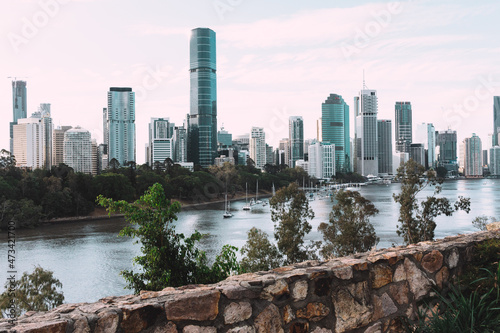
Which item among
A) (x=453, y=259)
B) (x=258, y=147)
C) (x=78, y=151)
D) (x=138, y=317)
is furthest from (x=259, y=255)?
(x=258, y=147)

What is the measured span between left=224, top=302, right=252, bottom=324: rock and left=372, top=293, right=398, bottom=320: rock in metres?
0.87

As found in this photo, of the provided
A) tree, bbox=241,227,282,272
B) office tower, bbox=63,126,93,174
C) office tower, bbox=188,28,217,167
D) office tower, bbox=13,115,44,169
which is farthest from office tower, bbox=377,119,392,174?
tree, bbox=241,227,282,272

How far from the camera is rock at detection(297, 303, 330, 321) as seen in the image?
8.23 feet

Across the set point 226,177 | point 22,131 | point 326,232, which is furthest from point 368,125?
point 326,232

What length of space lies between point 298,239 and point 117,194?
32611 mm

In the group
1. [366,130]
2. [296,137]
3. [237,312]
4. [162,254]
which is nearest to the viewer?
[237,312]

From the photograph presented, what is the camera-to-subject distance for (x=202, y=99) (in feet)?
479

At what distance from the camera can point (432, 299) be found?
9.46 ft

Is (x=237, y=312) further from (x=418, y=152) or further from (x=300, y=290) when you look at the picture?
(x=418, y=152)

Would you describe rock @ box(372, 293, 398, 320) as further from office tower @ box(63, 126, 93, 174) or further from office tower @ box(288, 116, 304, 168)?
office tower @ box(288, 116, 304, 168)

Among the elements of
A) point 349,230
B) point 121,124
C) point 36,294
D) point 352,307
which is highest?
point 121,124

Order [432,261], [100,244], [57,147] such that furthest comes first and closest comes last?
[57,147]
[100,244]
[432,261]

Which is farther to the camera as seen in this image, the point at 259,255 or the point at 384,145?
the point at 384,145

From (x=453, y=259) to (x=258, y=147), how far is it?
16685 centimetres
